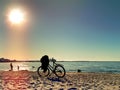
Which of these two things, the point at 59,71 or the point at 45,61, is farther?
the point at 45,61

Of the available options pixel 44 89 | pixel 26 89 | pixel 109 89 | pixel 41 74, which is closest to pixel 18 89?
pixel 26 89

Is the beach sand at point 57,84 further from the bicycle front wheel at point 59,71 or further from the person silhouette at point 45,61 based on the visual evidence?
the person silhouette at point 45,61

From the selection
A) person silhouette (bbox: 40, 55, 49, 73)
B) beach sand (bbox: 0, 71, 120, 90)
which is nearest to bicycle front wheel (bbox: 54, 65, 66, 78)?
person silhouette (bbox: 40, 55, 49, 73)

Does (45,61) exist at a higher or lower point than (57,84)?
higher

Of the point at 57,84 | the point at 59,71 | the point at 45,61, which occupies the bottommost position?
the point at 57,84

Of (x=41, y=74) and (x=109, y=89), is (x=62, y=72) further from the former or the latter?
(x=109, y=89)

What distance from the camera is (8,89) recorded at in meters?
14.6

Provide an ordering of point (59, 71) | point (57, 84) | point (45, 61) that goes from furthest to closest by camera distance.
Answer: point (45, 61) < point (59, 71) < point (57, 84)

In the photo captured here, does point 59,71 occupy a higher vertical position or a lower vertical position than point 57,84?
higher

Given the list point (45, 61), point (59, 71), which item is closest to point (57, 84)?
point (59, 71)

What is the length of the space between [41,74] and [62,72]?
3.63m

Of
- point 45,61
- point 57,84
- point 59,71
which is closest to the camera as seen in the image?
point 57,84

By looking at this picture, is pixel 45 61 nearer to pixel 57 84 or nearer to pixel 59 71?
pixel 59 71

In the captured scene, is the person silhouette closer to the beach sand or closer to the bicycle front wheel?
the bicycle front wheel
